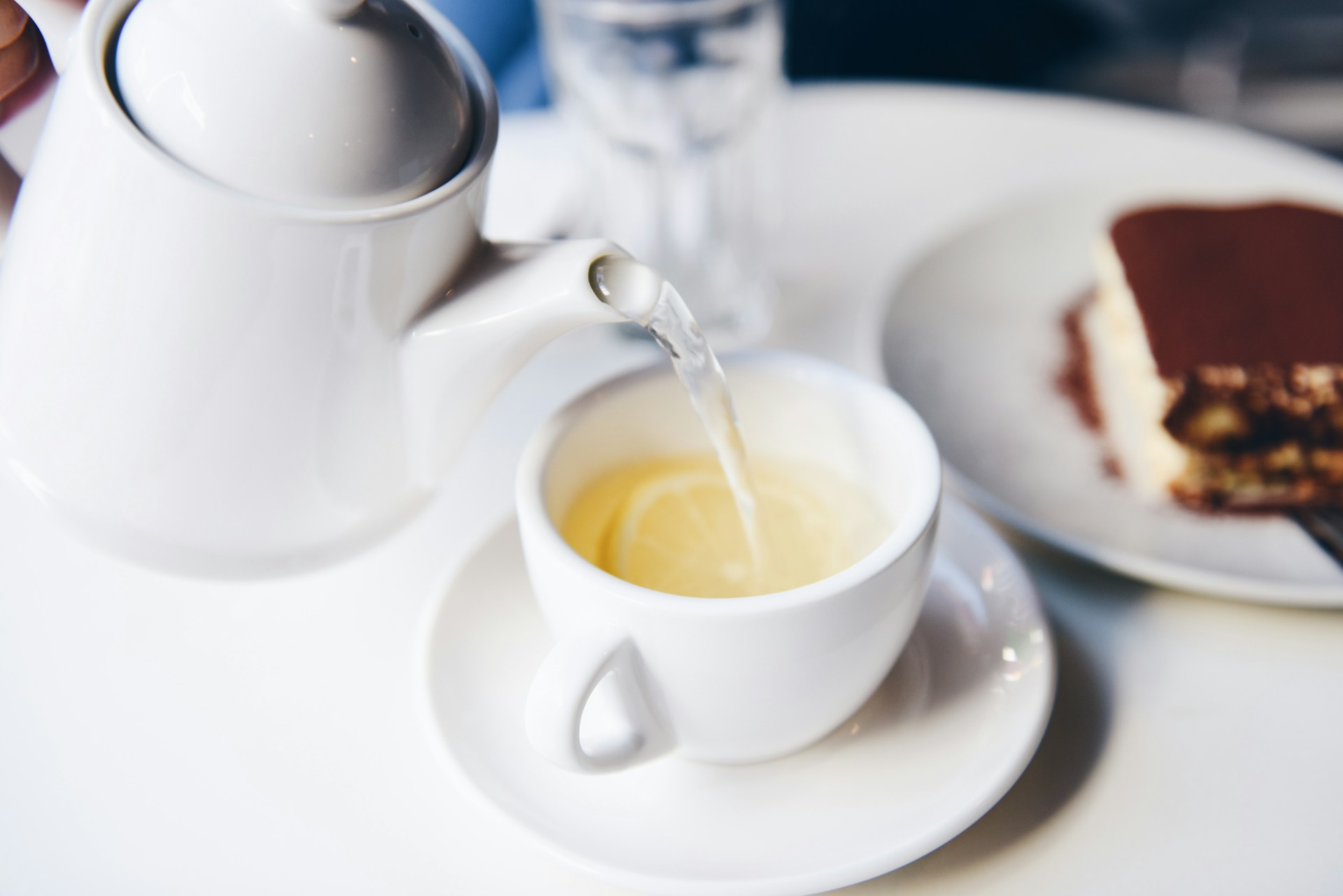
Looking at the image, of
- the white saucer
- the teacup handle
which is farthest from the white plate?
the teacup handle

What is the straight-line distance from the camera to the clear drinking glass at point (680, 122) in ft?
3.24

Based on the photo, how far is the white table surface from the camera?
0.52 m

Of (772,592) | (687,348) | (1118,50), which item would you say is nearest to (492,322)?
(687,348)

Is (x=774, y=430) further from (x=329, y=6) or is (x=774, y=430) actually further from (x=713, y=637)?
(x=329, y=6)

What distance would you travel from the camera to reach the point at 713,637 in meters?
0.46

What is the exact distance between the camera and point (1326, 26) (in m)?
2.10

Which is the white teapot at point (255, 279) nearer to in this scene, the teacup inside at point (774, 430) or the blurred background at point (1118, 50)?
the teacup inside at point (774, 430)

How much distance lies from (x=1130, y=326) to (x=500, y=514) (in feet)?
1.78

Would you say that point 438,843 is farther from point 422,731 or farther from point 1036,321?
point 1036,321

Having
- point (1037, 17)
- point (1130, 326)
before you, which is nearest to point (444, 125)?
point (1130, 326)

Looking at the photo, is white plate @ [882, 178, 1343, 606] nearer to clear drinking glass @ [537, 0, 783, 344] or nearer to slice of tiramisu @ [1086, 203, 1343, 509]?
slice of tiramisu @ [1086, 203, 1343, 509]

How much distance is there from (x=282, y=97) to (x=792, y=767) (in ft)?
1.24

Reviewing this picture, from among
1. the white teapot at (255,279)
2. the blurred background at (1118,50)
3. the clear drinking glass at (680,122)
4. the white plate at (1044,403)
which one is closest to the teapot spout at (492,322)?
the white teapot at (255,279)

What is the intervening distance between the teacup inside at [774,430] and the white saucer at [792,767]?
75 millimetres
